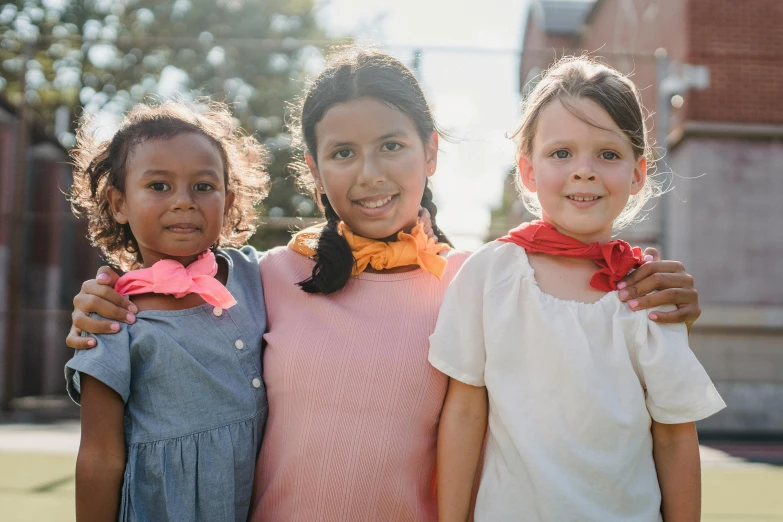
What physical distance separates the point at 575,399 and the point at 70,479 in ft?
13.5

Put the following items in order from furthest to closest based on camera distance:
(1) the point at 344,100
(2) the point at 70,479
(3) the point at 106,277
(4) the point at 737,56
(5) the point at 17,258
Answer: (4) the point at 737,56
(5) the point at 17,258
(2) the point at 70,479
(1) the point at 344,100
(3) the point at 106,277

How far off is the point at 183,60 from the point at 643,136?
1421cm

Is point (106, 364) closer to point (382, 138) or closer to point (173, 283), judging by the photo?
point (173, 283)

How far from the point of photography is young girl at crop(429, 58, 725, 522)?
1.45 m

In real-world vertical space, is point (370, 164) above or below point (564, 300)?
above

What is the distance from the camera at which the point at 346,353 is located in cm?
165

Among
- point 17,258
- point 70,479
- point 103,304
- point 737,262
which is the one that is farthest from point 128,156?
point 737,262

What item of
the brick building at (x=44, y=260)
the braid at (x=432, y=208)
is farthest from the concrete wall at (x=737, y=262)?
the brick building at (x=44, y=260)

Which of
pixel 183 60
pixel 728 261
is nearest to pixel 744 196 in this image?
pixel 728 261

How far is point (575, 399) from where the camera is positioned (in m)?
1.45

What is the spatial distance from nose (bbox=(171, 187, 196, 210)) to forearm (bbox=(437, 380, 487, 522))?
2.28ft

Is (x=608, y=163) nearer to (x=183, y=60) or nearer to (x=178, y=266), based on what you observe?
(x=178, y=266)

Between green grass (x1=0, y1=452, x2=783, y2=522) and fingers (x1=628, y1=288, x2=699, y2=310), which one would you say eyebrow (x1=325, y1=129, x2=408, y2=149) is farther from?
green grass (x1=0, y1=452, x2=783, y2=522)

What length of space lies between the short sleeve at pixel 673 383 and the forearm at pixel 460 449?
323mm
